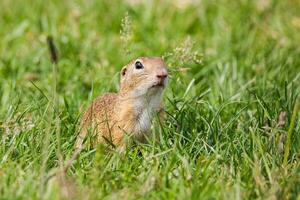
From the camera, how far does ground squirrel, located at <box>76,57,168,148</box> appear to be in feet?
15.9

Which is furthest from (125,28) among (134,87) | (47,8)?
(47,8)

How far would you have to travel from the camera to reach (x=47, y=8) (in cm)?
795

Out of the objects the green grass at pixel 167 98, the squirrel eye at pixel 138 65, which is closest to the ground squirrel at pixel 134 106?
the squirrel eye at pixel 138 65

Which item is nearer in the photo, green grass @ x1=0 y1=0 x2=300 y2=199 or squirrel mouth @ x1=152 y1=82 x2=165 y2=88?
green grass @ x1=0 y1=0 x2=300 y2=199

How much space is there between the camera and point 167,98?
5.34m

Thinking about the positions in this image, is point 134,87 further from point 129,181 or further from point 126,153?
point 129,181

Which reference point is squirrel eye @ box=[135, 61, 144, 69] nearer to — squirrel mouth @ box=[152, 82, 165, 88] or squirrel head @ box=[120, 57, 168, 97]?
squirrel head @ box=[120, 57, 168, 97]

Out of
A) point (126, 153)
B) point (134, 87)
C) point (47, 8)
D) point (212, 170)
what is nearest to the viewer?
point (212, 170)

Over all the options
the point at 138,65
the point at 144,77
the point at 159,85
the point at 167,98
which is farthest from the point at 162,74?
the point at 167,98

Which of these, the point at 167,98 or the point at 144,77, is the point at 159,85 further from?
the point at 167,98

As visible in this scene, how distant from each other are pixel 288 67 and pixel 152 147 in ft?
7.37

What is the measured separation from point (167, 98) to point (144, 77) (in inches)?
18.2

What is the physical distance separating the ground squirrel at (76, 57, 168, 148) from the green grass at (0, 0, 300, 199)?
11 cm

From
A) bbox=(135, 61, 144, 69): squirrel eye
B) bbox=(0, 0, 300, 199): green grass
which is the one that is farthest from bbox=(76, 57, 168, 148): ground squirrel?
bbox=(0, 0, 300, 199): green grass
